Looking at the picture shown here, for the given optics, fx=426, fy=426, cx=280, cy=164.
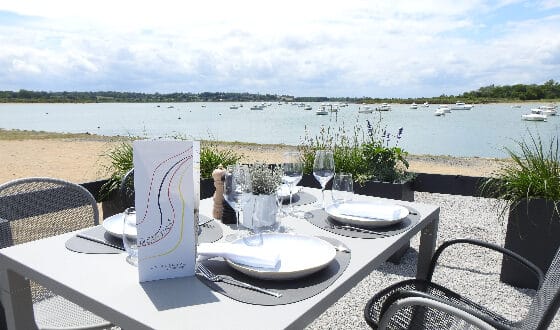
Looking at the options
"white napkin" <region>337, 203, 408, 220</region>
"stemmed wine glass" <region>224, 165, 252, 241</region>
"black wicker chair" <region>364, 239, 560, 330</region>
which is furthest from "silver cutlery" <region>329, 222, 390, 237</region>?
"stemmed wine glass" <region>224, 165, 252, 241</region>

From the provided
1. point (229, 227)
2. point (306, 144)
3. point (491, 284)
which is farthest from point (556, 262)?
point (306, 144)

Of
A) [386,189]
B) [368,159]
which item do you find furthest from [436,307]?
[368,159]

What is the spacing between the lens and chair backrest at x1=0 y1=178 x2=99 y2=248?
192 centimetres

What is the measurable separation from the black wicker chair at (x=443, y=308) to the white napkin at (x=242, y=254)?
1.38ft

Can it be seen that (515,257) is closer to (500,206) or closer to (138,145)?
(138,145)

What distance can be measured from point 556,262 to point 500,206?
2.09m

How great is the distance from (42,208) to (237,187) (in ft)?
3.69

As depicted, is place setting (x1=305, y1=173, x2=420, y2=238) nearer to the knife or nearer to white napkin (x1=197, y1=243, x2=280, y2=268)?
white napkin (x1=197, y1=243, x2=280, y2=268)

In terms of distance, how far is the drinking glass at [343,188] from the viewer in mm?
1860

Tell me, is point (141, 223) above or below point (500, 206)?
above

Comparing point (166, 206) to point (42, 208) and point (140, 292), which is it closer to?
point (140, 292)

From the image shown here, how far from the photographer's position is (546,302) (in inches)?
47.7

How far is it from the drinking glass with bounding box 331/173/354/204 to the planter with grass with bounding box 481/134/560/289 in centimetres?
171

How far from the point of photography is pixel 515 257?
1.61 metres
